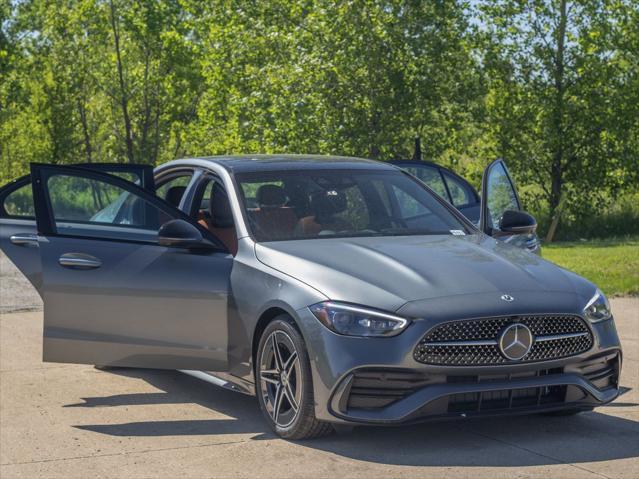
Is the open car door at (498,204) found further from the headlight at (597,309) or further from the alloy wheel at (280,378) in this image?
the alloy wheel at (280,378)

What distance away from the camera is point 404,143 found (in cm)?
2814

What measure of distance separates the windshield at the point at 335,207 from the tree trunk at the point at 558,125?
20288 millimetres

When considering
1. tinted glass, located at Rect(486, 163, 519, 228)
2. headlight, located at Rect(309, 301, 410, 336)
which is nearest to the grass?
tinted glass, located at Rect(486, 163, 519, 228)

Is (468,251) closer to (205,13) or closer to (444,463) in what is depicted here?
(444,463)

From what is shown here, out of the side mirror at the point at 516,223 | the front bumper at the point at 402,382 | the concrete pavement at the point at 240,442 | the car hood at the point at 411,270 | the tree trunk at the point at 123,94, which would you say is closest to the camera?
the concrete pavement at the point at 240,442

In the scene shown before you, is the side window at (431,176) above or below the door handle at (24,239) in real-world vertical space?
above

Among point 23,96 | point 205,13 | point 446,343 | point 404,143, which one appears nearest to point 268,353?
point 446,343

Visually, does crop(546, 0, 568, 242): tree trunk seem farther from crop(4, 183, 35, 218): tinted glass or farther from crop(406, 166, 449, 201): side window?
crop(4, 183, 35, 218): tinted glass

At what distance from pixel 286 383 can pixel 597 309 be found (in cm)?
174

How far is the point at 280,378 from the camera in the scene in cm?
657

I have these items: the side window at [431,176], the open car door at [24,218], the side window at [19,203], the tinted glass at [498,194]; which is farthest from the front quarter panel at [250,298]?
the side window at [431,176]

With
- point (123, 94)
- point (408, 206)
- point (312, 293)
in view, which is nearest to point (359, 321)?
point (312, 293)

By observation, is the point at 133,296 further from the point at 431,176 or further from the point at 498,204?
the point at 431,176

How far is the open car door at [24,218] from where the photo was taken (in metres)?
7.52
